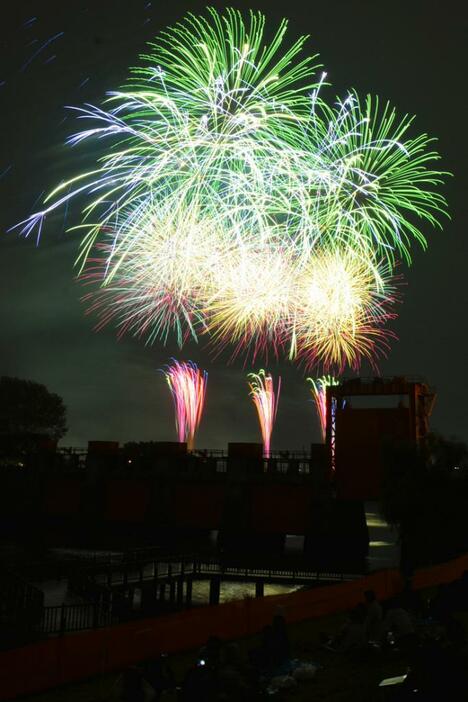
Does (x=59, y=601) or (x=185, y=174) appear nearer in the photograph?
(x=185, y=174)

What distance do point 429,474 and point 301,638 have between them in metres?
23.8

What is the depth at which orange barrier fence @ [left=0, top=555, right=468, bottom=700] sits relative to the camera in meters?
14.2

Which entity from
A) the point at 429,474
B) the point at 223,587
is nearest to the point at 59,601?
the point at 223,587

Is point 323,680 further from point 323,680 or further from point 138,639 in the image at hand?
point 138,639

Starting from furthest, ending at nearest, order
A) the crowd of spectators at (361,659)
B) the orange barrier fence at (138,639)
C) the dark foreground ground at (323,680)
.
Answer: the orange barrier fence at (138,639) < the dark foreground ground at (323,680) < the crowd of spectators at (361,659)

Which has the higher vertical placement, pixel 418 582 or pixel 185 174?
pixel 185 174

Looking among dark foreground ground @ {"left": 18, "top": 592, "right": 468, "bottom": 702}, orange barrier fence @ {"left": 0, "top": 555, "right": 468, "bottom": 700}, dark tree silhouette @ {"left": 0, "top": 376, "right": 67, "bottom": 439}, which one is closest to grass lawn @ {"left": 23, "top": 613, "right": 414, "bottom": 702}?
dark foreground ground @ {"left": 18, "top": 592, "right": 468, "bottom": 702}

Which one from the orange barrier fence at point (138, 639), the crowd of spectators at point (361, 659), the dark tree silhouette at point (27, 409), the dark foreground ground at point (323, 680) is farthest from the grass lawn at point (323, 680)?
the dark tree silhouette at point (27, 409)

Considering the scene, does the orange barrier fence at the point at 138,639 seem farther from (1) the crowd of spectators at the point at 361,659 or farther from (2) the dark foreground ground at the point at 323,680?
(1) the crowd of spectators at the point at 361,659

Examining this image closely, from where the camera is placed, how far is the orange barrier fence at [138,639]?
14242mm

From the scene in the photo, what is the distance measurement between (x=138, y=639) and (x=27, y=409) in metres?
104

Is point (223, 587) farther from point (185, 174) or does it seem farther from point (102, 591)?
point (185, 174)

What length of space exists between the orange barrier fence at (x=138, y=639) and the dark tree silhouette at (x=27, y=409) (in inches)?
3870

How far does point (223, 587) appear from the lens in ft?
169
